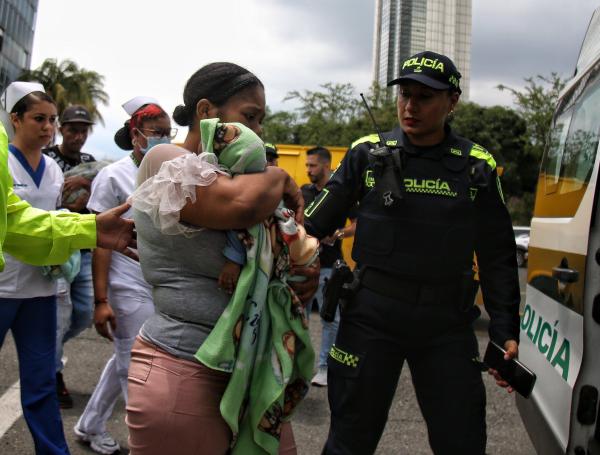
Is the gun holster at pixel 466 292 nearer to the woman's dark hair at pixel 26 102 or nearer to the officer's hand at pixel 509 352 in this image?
the officer's hand at pixel 509 352

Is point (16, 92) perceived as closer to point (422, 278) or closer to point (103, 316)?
point (103, 316)

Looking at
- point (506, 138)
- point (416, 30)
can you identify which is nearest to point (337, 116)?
point (506, 138)

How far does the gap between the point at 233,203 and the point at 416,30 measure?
54.4 meters

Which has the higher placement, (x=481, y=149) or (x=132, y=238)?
(x=481, y=149)

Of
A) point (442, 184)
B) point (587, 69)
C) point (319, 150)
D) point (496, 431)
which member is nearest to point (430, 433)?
point (442, 184)

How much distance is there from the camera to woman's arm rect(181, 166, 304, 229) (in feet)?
5.45

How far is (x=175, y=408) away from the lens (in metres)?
1.67

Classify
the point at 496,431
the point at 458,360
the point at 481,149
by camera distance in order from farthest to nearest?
1. the point at 496,431
2. the point at 481,149
3. the point at 458,360

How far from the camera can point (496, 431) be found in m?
4.43

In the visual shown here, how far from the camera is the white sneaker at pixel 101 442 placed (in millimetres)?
3715

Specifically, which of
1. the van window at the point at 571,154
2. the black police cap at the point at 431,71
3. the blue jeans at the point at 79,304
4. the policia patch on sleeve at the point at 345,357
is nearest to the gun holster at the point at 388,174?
the black police cap at the point at 431,71

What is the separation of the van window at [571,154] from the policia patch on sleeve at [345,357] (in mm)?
1069

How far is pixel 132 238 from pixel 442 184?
1.23 meters

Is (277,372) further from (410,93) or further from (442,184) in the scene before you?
(410,93)
